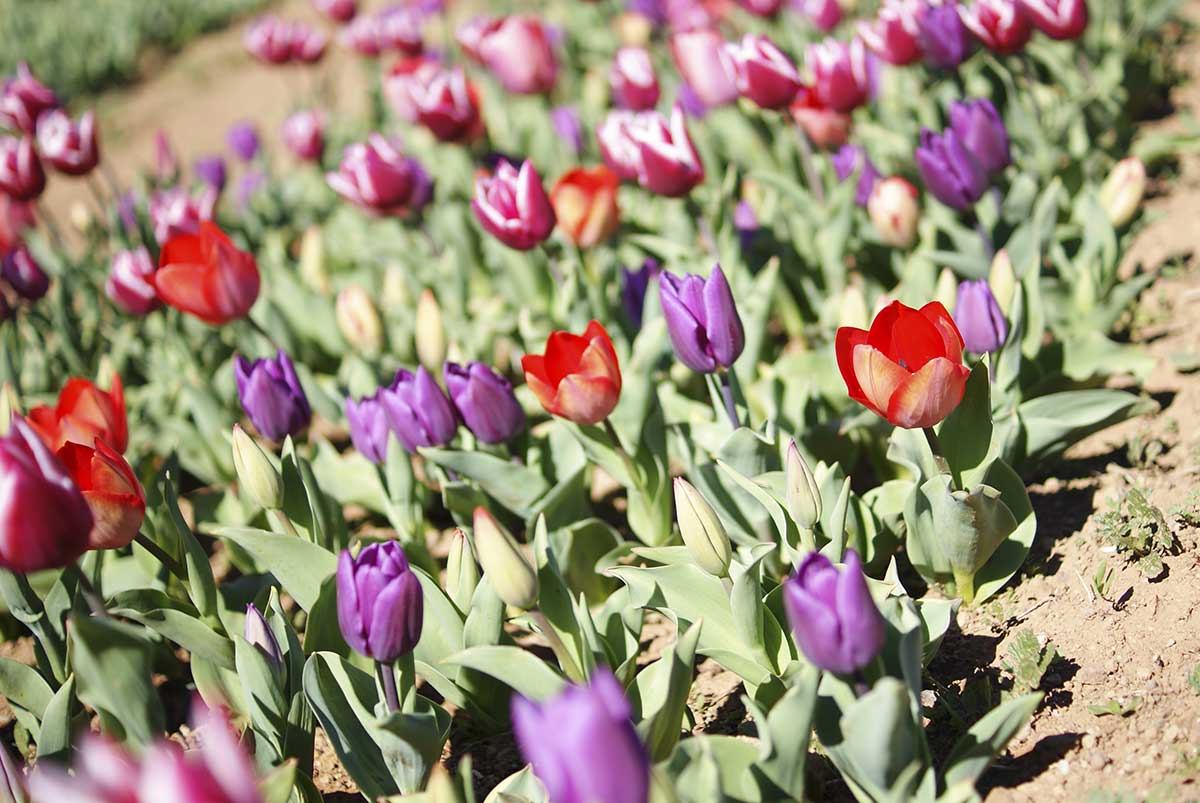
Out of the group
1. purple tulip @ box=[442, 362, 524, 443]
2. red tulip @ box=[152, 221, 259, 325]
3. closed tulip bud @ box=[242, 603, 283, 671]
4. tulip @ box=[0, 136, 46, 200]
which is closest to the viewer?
closed tulip bud @ box=[242, 603, 283, 671]

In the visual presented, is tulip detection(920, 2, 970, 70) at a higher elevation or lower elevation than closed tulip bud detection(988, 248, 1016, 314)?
higher

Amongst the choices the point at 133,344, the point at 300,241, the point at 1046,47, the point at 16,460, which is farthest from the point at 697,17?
the point at 16,460

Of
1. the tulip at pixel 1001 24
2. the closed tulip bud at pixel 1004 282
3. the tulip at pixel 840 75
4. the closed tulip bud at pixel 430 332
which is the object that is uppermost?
the tulip at pixel 1001 24

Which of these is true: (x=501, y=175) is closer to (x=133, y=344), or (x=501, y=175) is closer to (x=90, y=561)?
(x=90, y=561)

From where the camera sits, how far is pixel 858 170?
3035 millimetres

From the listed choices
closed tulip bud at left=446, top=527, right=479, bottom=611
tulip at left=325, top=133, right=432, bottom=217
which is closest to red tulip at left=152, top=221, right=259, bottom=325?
tulip at left=325, top=133, right=432, bottom=217

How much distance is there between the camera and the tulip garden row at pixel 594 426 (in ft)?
5.40

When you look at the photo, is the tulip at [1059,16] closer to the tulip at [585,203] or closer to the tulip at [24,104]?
the tulip at [585,203]

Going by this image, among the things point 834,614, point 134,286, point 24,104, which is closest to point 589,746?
point 834,614

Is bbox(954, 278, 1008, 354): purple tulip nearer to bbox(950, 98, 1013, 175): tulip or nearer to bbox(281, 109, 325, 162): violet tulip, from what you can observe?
bbox(950, 98, 1013, 175): tulip

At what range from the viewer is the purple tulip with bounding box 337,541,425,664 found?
5.45 feet

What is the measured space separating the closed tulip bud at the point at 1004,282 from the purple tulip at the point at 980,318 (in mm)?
244

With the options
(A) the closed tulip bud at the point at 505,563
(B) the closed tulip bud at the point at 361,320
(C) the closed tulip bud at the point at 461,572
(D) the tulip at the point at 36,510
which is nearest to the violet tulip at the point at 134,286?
(B) the closed tulip bud at the point at 361,320

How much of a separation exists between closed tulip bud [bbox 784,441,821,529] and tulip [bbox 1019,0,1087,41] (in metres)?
1.80
